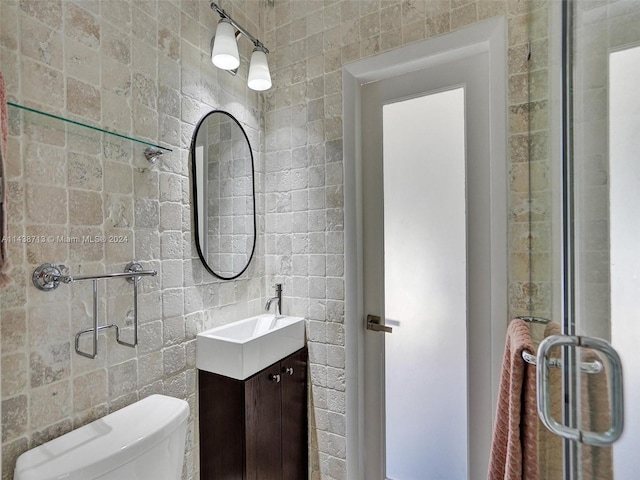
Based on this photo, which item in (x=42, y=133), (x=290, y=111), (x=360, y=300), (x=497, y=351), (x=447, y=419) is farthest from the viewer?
(x=290, y=111)

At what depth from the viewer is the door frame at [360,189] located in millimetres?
1224

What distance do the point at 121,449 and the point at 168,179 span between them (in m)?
0.89

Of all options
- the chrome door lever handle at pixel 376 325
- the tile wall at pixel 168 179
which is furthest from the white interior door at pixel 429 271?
the tile wall at pixel 168 179

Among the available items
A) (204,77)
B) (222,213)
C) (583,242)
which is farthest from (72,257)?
(583,242)

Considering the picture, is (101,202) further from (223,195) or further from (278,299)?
(278,299)

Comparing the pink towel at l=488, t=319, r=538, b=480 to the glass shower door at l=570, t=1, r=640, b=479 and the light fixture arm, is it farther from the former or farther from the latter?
the light fixture arm

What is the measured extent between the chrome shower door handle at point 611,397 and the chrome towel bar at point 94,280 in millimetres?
1134

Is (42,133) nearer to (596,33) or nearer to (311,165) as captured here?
(311,165)

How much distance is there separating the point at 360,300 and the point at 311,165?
705 millimetres

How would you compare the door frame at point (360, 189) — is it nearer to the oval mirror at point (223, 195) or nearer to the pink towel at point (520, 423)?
the pink towel at point (520, 423)

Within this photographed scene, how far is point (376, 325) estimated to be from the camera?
1553 millimetres

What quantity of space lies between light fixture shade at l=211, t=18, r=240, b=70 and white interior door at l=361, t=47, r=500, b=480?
2.05ft

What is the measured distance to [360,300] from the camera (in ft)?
5.13

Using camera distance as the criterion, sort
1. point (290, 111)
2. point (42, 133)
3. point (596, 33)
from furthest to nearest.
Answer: point (290, 111)
point (42, 133)
point (596, 33)
